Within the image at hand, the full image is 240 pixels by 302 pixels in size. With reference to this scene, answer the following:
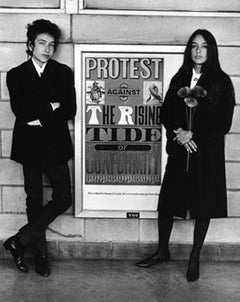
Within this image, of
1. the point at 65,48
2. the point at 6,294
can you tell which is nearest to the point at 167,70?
the point at 65,48

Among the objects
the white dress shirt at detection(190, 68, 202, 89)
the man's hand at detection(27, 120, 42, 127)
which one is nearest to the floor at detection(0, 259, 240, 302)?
the man's hand at detection(27, 120, 42, 127)

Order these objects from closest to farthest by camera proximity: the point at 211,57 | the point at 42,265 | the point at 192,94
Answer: the point at 192,94, the point at 211,57, the point at 42,265

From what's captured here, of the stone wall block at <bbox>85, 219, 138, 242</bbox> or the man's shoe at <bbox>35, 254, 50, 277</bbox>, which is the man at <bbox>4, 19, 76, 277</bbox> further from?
the stone wall block at <bbox>85, 219, 138, 242</bbox>

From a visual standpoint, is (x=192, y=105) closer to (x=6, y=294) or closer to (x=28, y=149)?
(x=28, y=149)

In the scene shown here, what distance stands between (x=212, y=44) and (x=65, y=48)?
130cm

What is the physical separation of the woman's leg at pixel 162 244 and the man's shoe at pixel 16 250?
105 cm

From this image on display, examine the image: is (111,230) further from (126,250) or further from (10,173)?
(10,173)

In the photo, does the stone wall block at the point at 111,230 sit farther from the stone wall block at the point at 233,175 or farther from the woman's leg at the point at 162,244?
the stone wall block at the point at 233,175

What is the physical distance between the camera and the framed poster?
5.21m

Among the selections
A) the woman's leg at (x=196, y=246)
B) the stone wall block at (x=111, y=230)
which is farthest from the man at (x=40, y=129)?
the woman's leg at (x=196, y=246)

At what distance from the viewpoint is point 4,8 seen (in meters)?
5.15

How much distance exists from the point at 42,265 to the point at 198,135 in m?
1.78

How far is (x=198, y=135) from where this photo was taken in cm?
487

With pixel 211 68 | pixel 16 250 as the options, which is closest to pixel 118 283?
pixel 16 250
